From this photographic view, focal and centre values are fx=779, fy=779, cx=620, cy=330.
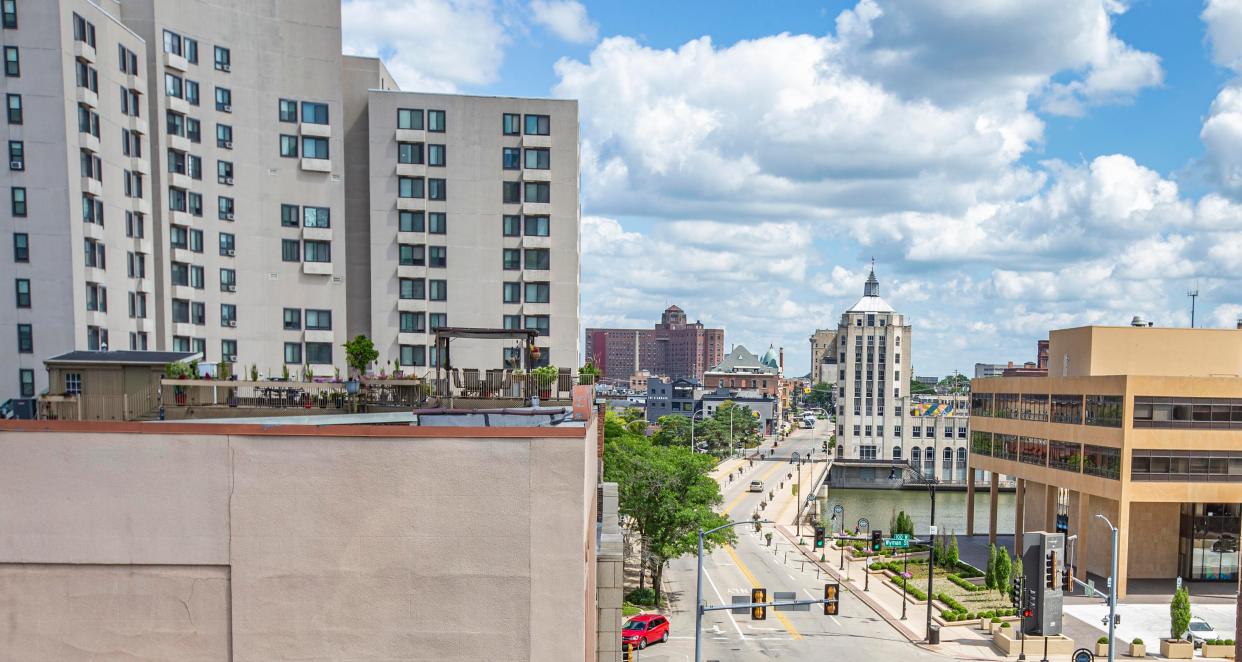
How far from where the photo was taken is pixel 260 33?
51.0 metres

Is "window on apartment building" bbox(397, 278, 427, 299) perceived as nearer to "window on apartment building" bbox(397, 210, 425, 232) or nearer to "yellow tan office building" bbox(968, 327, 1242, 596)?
"window on apartment building" bbox(397, 210, 425, 232)

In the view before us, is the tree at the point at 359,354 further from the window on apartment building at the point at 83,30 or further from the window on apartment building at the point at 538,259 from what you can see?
the window on apartment building at the point at 83,30

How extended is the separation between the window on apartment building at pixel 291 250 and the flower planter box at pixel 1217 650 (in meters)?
58.1

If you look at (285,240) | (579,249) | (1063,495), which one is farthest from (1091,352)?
(285,240)

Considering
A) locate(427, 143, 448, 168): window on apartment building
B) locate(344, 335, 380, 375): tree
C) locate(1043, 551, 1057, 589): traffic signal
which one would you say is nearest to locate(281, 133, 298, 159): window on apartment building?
locate(427, 143, 448, 168): window on apartment building

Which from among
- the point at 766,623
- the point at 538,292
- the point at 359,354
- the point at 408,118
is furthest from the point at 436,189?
the point at 766,623

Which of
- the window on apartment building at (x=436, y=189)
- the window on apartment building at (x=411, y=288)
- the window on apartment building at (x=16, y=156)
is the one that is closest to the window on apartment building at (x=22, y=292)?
the window on apartment building at (x=16, y=156)

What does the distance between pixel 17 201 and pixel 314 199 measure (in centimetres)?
1686

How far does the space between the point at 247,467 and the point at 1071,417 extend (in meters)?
57.6

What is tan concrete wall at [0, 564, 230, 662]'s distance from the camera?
13.2m

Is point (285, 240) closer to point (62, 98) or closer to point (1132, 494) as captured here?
point (62, 98)

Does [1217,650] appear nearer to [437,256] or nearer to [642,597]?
[642,597]

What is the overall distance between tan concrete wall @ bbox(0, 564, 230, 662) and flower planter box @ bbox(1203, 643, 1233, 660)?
160 feet

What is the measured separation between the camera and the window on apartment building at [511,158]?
5281cm
